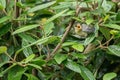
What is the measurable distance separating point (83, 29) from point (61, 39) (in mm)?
182

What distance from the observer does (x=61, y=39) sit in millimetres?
1019

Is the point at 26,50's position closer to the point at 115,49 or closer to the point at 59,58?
the point at 59,58

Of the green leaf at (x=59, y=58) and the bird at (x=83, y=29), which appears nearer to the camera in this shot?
the green leaf at (x=59, y=58)

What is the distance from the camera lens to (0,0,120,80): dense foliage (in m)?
1.00

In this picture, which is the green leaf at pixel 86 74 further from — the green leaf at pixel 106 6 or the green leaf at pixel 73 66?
the green leaf at pixel 106 6

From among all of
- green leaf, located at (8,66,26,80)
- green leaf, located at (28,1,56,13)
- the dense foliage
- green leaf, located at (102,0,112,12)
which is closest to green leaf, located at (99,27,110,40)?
the dense foliage

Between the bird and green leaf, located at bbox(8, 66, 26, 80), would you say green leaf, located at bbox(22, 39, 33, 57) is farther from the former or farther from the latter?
the bird

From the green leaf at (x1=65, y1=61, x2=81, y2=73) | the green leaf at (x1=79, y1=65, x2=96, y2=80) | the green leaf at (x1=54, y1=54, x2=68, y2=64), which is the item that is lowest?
the green leaf at (x1=79, y1=65, x2=96, y2=80)

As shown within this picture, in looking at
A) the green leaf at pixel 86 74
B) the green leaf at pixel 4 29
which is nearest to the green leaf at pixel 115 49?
the green leaf at pixel 86 74

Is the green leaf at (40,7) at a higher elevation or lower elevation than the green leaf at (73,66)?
higher

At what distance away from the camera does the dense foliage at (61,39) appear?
1.00 meters

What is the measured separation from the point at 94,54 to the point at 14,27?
0.34 metres

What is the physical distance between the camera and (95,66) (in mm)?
1160

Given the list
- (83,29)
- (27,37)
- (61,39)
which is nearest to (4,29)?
(27,37)
